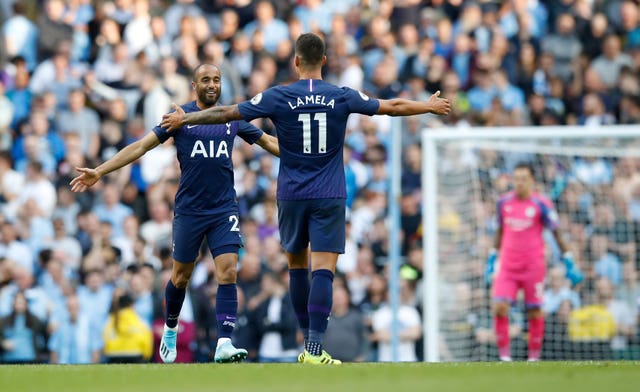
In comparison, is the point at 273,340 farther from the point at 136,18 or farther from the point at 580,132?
the point at 136,18

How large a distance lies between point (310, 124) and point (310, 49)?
585mm

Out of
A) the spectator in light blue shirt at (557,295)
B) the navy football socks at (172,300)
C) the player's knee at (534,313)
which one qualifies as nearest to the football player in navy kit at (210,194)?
the navy football socks at (172,300)

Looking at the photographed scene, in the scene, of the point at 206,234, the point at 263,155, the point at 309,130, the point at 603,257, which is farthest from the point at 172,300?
the point at 603,257

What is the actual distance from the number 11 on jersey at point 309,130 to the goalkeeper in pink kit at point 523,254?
566 centimetres

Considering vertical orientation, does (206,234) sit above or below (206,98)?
below

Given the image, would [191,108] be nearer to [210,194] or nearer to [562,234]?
[210,194]

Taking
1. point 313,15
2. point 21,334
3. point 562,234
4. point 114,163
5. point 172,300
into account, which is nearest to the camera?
point 114,163

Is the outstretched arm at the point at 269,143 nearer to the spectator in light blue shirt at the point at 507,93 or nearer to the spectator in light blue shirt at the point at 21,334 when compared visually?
the spectator in light blue shirt at the point at 21,334

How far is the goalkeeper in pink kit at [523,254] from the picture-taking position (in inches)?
642

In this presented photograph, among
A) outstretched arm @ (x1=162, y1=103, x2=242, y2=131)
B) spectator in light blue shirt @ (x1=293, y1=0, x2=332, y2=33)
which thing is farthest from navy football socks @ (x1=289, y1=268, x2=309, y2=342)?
spectator in light blue shirt @ (x1=293, y1=0, x2=332, y2=33)

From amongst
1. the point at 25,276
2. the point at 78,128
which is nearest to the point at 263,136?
the point at 25,276

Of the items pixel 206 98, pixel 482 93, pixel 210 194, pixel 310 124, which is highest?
pixel 482 93

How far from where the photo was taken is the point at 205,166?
463 inches

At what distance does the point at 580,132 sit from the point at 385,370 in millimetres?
7693
